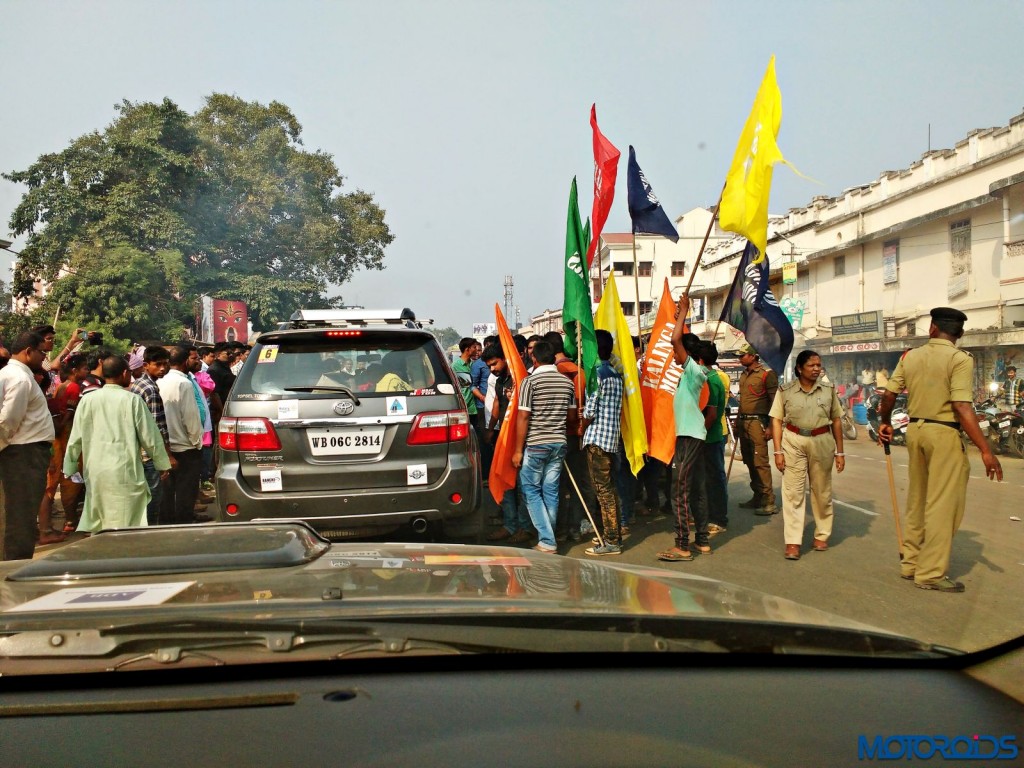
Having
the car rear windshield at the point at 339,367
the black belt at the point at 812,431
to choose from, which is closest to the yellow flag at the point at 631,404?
the black belt at the point at 812,431

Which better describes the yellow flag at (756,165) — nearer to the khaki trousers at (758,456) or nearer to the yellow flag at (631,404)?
the yellow flag at (631,404)

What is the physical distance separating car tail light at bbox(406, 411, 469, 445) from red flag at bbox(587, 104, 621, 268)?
10.4 ft

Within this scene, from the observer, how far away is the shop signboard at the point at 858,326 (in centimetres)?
2650

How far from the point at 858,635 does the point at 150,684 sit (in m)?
1.41

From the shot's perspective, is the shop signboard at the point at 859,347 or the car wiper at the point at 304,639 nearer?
the car wiper at the point at 304,639

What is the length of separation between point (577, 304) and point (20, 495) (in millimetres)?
4573

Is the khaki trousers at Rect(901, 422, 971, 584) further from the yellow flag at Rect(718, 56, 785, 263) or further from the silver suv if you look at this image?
the silver suv

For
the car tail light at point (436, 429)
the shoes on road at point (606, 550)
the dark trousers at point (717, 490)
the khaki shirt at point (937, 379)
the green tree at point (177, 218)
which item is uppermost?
the green tree at point (177, 218)

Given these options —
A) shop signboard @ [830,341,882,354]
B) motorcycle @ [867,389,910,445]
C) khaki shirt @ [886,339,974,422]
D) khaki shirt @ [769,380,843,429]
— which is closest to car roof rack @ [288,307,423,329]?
khaki shirt @ [769,380,843,429]

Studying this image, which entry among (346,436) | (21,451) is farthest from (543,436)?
(21,451)

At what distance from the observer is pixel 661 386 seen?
6.71 m

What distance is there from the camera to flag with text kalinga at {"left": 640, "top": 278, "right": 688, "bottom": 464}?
6.64 m

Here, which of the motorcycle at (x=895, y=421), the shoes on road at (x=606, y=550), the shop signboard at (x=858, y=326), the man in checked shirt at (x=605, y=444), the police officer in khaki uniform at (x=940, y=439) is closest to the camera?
the police officer in khaki uniform at (x=940, y=439)

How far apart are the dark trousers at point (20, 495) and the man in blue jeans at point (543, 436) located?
355 centimetres
